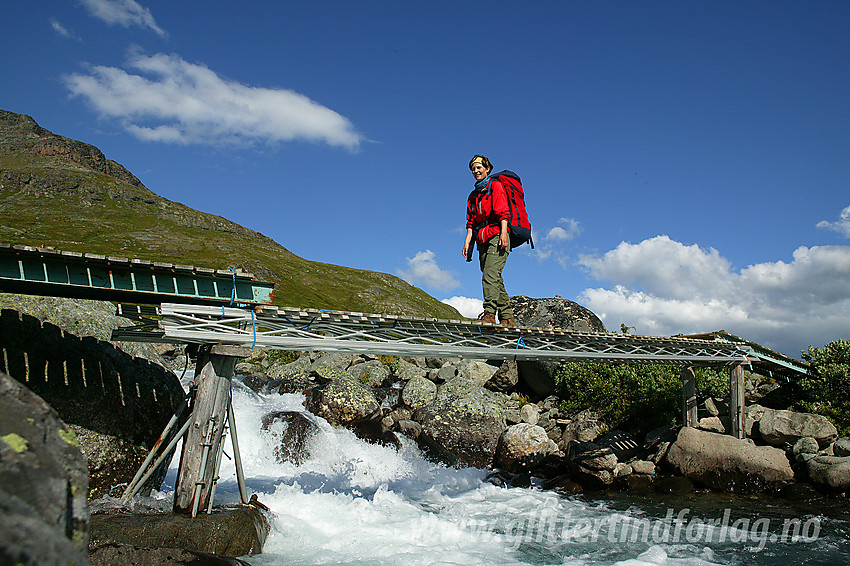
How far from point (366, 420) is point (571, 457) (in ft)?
25.1

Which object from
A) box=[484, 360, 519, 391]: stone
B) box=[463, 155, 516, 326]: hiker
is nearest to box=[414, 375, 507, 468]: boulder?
box=[484, 360, 519, 391]: stone

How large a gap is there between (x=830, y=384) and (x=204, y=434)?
18786mm

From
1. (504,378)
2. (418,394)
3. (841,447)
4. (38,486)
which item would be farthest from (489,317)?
(504,378)

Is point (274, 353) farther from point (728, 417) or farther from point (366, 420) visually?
point (728, 417)

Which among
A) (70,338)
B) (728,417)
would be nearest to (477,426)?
(728,417)

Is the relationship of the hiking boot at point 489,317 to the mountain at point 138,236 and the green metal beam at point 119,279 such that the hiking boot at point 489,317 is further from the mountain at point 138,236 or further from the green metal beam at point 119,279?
the mountain at point 138,236

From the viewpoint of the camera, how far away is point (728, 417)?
57.4 ft

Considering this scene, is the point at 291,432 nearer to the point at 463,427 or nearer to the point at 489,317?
the point at 463,427

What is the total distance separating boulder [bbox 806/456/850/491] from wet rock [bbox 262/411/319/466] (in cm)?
1419

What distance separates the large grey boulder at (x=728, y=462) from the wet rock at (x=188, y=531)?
1199 centimetres

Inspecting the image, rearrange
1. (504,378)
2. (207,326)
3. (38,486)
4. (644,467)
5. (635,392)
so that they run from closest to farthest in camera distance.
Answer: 1. (38,486)
2. (207,326)
3. (644,467)
4. (635,392)
5. (504,378)

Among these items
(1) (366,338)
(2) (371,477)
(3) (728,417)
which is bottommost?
(2) (371,477)

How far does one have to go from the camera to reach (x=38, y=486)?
2.17 metres

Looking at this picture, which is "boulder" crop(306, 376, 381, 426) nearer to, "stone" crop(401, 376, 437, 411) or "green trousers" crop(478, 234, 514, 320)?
"stone" crop(401, 376, 437, 411)
